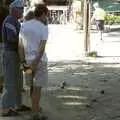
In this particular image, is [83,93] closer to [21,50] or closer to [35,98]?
[35,98]

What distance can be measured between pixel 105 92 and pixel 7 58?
3.19m

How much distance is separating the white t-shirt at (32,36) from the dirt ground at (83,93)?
1.20m

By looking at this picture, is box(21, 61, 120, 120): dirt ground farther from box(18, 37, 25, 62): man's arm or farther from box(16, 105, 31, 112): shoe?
box(18, 37, 25, 62): man's arm

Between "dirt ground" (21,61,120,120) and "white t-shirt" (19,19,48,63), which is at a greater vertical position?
"white t-shirt" (19,19,48,63)

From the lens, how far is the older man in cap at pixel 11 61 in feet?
26.8

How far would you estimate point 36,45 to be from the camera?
775cm

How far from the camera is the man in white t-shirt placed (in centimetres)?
771

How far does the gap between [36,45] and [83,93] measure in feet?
10.6

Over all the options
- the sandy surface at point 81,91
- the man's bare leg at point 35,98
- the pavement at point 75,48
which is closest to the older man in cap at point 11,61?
the sandy surface at point 81,91

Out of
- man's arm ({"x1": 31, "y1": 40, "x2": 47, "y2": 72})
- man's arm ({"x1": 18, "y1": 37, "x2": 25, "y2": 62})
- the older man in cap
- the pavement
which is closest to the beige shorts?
man's arm ({"x1": 31, "y1": 40, "x2": 47, "y2": 72})

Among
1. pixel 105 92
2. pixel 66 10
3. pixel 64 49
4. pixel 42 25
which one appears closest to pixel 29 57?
pixel 42 25

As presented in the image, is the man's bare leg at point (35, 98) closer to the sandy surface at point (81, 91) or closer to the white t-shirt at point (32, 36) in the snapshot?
the sandy surface at point (81, 91)

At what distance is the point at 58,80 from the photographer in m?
12.6

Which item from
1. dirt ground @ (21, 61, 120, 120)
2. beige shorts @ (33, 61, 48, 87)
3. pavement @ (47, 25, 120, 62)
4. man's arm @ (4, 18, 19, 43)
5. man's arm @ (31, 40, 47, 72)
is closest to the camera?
man's arm @ (31, 40, 47, 72)
